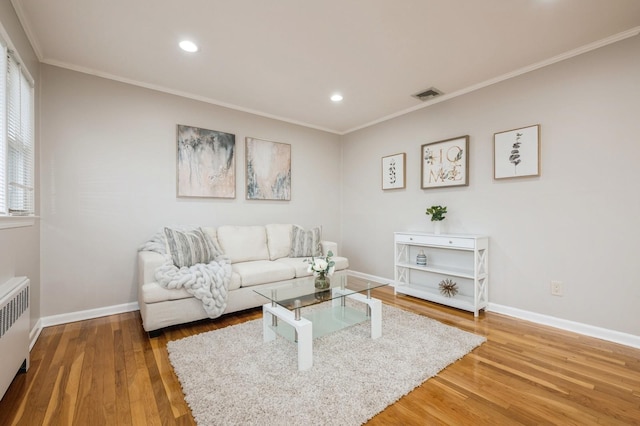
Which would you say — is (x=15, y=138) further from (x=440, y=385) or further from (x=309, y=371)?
(x=440, y=385)

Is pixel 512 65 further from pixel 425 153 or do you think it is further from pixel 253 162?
pixel 253 162

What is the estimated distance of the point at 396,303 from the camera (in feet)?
11.0

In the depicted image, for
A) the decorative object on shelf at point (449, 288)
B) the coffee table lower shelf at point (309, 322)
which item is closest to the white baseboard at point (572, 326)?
the decorative object on shelf at point (449, 288)

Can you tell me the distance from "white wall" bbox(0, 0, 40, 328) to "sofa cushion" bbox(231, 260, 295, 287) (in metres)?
1.61

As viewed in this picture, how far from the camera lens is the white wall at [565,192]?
232cm

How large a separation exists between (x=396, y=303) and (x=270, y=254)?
1.66 m

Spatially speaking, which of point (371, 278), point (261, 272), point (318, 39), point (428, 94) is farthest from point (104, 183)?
point (428, 94)

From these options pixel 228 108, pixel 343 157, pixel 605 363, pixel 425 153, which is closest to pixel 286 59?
pixel 228 108

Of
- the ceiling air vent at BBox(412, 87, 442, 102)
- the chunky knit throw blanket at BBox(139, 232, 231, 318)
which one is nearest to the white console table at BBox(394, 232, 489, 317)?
the ceiling air vent at BBox(412, 87, 442, 102)

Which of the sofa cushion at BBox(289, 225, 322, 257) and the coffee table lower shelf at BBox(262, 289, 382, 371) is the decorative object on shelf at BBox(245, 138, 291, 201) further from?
the coffee table lower shelf at BBox(262, 289, 382, 371)

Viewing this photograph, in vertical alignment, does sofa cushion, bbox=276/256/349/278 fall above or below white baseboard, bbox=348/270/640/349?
above

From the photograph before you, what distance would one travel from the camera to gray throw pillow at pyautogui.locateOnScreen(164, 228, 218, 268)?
2.83 meters

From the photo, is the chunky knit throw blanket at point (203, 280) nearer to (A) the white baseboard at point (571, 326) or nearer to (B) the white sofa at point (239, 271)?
(B) the white sofa at point (239, 271)

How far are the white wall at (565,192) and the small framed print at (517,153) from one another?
0.21 feet
